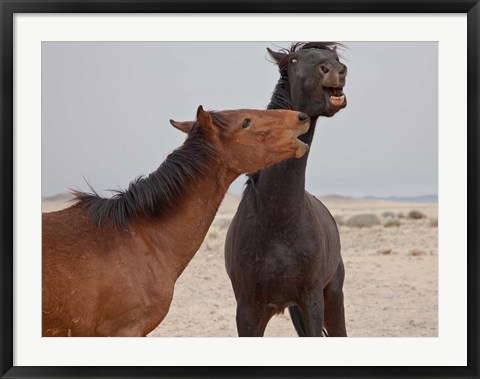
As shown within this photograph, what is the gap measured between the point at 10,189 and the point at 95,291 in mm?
1075

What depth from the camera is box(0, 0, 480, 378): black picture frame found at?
496 cm

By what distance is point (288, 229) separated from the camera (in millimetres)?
5922

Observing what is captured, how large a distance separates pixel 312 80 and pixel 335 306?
232cm

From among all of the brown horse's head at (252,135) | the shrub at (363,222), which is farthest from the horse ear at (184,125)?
the shrub at (363,222)

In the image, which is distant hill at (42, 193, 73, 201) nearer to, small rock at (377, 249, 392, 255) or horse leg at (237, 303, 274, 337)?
horse leg at (237, 303, 274, 337)

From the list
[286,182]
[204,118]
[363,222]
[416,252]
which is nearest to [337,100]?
[286,182]

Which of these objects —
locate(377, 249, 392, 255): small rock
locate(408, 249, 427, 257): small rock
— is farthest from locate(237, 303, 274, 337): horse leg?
locate(377, 249, 392, 255): small rock

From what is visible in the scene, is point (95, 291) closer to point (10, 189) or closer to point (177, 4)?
point (10, 189)

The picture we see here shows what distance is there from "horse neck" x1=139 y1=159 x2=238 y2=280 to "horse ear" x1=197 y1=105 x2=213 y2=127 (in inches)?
10.8

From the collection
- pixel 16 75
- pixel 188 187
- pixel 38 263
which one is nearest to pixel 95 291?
pixel 38 263

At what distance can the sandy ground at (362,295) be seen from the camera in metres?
9.49

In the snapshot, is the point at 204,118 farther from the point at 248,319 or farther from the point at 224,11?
the point at 248,319

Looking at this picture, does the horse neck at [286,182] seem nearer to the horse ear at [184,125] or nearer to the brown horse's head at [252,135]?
the brown horse's head at [252,135]

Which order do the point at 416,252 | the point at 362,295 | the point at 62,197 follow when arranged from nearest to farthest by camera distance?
the point at 62,197
the point at 362,295
the point at 416,252
